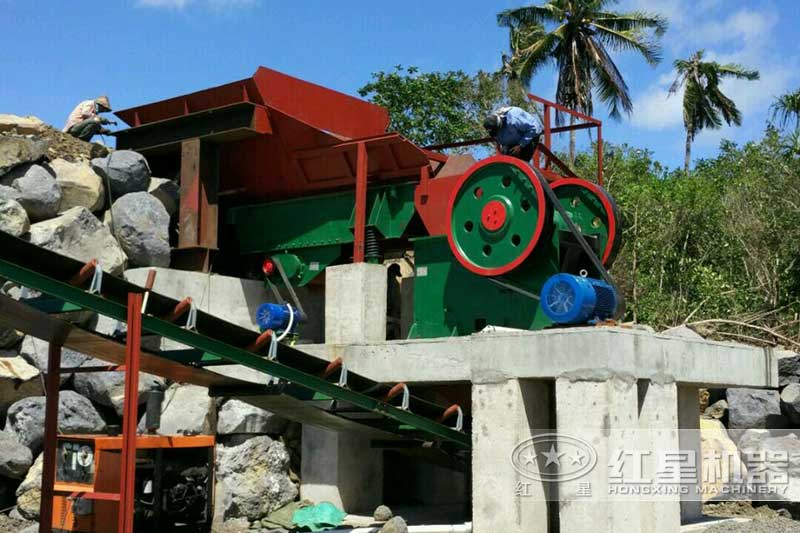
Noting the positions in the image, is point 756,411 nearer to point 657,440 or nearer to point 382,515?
point 657,440

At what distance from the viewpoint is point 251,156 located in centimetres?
1588

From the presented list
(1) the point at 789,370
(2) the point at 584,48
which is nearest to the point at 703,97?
(2) the point at 584,48

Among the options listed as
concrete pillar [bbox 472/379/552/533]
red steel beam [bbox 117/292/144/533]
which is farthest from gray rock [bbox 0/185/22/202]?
concrete pillar [bbox 472/379/552/533]

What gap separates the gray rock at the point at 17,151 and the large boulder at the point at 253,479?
476 centimetres

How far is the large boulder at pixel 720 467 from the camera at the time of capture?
14.9 meters

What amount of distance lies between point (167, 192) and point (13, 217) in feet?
8.97

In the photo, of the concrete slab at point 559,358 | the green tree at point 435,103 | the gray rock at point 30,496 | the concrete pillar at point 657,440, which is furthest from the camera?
the green tree at point 435,103

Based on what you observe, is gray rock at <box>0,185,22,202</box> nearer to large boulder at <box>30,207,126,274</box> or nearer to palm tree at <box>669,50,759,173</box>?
large boulder at <box>30,207,126,274</box>

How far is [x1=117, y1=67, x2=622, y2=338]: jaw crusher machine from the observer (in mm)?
12641

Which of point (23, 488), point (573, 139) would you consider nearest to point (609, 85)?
point (573, 139)

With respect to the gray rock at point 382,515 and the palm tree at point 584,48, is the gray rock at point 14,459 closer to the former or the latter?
the gray rock at point 382,515

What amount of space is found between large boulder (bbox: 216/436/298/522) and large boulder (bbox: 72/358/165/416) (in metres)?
1.24

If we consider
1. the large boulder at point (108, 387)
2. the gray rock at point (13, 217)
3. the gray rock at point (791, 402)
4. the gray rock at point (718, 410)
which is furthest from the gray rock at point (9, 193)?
the gray rock at point (791, 402)

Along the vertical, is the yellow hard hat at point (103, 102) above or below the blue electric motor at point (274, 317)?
above
